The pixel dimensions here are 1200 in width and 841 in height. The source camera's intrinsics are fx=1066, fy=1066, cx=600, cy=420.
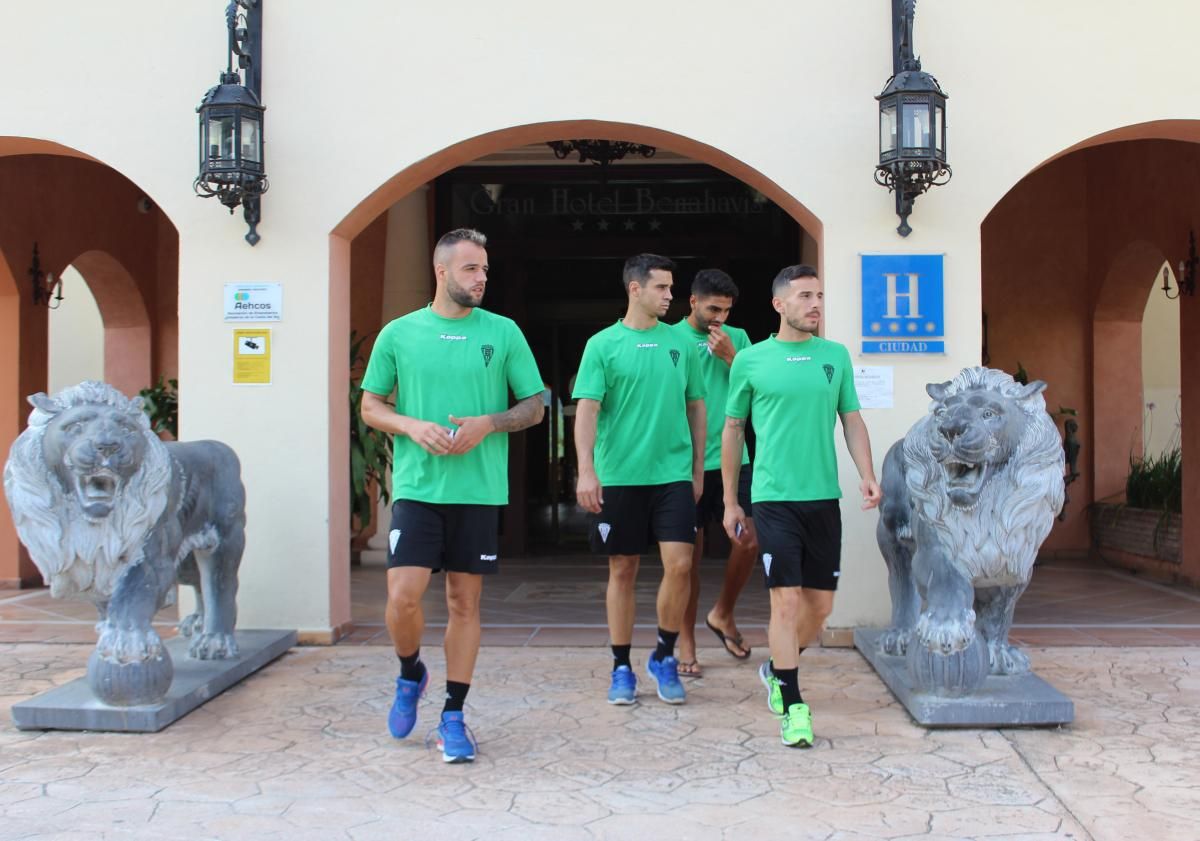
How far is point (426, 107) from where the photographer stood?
5.45m

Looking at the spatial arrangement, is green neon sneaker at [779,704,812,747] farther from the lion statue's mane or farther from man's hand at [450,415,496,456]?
the lion statue's mane

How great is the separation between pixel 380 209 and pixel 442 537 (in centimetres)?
277

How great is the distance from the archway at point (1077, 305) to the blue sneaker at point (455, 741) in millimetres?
6802

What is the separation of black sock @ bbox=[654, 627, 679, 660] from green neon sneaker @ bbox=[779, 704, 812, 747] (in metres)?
0.66

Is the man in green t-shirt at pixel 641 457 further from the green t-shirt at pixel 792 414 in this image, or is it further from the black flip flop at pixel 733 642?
the black flip flop at pixel 733 642

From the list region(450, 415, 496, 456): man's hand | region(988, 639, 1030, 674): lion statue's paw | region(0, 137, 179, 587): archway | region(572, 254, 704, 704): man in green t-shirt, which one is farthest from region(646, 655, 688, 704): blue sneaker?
region(0, 137, 179, 587): archway

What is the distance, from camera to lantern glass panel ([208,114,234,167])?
5.10 metres

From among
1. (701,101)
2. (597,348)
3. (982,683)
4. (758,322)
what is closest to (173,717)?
(597,348)

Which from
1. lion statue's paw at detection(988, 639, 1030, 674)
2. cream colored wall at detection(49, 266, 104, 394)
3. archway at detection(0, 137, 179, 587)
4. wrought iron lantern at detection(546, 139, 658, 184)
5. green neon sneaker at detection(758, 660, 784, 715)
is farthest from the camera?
cream colored wall at detection(49, 266, 104, 394)

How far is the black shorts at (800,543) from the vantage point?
378 centimetres

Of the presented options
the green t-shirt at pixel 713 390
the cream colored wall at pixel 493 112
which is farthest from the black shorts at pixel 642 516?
the cream colored wall at pixel 493 112

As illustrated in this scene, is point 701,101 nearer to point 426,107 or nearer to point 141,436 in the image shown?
point 426,107

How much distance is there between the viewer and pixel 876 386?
209 inches

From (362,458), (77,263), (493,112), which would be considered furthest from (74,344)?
(493,112)
